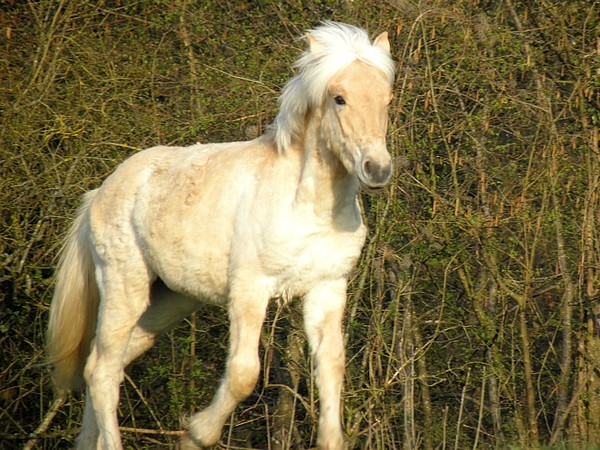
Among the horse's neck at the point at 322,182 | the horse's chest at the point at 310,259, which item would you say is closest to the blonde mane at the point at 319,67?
the horse's neck at the point at 322,182

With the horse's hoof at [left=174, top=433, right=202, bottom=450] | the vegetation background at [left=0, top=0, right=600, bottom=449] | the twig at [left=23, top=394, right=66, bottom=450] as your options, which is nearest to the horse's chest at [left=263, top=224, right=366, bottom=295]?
the horse's hoof at [left=174, top=433, right=202, bottom=450]

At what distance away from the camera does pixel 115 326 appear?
5.23 metres

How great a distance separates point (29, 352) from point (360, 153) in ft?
13.2

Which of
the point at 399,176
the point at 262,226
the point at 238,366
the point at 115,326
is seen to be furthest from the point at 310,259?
the point at 399,176

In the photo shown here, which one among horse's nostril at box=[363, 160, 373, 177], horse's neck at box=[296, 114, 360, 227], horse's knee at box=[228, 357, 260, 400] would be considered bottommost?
horse's knee at box=[228, 357, 260, 400]

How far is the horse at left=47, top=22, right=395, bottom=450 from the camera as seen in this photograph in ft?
14.1

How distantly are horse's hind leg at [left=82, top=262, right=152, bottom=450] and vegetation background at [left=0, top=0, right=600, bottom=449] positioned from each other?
1058 mm

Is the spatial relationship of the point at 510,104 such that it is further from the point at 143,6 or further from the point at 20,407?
the point at 20,407

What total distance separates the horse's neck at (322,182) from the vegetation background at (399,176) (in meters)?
1.67

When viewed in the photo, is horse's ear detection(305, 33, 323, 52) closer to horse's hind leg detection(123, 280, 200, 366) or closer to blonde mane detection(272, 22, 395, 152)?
blonde mane detection(272, 22, 395, 152)

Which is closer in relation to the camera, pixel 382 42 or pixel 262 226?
pixel 262 226

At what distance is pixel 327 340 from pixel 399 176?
7.15 ft

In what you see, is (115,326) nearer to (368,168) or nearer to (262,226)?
(262,226)

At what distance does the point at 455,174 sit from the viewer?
6426mm
